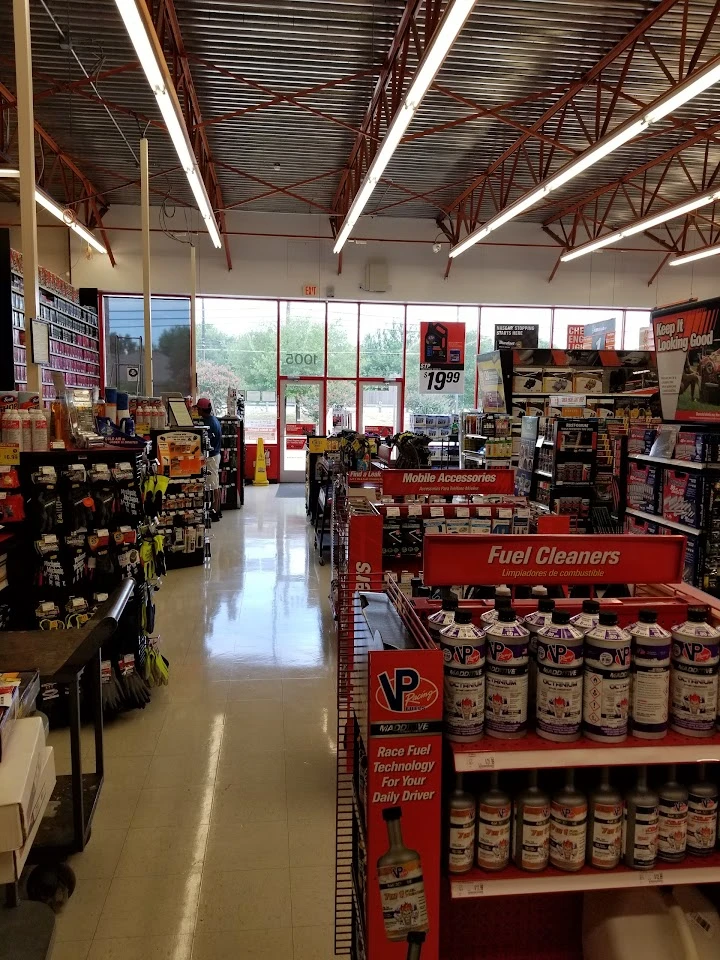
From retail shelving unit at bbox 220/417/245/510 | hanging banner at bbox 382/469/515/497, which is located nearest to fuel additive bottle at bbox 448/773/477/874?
hanging banner at bbox 382/469/515/497

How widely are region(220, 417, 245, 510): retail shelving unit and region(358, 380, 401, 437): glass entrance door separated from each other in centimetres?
499

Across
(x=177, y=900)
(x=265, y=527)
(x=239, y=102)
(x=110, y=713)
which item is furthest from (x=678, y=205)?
(x=177, y=900)

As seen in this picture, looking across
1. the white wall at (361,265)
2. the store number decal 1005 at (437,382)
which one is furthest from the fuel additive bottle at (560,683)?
the white wall at (361,265)

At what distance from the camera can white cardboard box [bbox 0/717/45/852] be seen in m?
1.56

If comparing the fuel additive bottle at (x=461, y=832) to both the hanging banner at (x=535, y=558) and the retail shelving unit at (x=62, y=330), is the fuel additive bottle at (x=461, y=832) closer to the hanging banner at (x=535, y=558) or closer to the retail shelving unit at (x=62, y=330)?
the hanging banner at (x=535, y=558)

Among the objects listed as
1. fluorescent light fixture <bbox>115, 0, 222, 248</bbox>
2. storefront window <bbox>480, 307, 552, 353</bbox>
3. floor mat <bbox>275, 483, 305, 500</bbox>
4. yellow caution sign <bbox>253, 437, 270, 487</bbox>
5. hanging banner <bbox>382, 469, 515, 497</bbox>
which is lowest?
floor mat <bbox>275, 483, 305, 500</bbox>

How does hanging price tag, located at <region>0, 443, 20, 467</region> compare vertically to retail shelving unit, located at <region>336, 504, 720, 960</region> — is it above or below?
above

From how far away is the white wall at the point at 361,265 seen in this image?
15.2 m

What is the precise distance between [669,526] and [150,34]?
5501mm

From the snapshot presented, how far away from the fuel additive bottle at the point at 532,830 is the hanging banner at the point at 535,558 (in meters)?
0.62

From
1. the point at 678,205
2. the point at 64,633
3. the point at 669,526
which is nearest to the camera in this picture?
the point at 64,633

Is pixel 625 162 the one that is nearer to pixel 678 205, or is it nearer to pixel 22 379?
pixel 678 205

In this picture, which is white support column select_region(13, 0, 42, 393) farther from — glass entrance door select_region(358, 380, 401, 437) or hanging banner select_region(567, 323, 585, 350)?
hanging banner select_region(567, 323, 585, 350)

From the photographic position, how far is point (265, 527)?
10.9 meters
